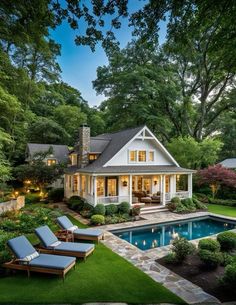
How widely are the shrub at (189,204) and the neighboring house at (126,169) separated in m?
0.82

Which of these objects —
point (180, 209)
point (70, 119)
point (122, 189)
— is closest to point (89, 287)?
point (180, 209)

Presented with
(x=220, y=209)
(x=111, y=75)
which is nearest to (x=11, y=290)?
(x=220, y=209)

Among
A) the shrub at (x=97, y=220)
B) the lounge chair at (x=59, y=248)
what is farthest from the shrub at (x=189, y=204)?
the lounge chair at (x=59, y=248)

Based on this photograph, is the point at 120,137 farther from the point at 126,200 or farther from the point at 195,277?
the point at 195,277

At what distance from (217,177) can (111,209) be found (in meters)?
12.3

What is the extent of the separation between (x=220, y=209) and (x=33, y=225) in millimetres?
15880

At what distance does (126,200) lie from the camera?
18078mm

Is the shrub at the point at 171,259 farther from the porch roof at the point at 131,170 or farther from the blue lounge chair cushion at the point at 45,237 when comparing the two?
the porch roof at the point at 131,170

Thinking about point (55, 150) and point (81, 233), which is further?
point (55, 150)

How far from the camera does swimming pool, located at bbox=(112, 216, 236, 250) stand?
473 inches

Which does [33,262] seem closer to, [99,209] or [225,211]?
[99,209]

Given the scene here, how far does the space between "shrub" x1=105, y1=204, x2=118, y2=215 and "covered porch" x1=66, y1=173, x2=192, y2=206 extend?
101 centimetres

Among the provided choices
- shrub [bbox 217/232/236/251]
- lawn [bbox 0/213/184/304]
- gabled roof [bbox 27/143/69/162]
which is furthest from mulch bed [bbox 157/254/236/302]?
gabled roof [bbox 27/143/69/162]

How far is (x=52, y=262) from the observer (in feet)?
23.5
